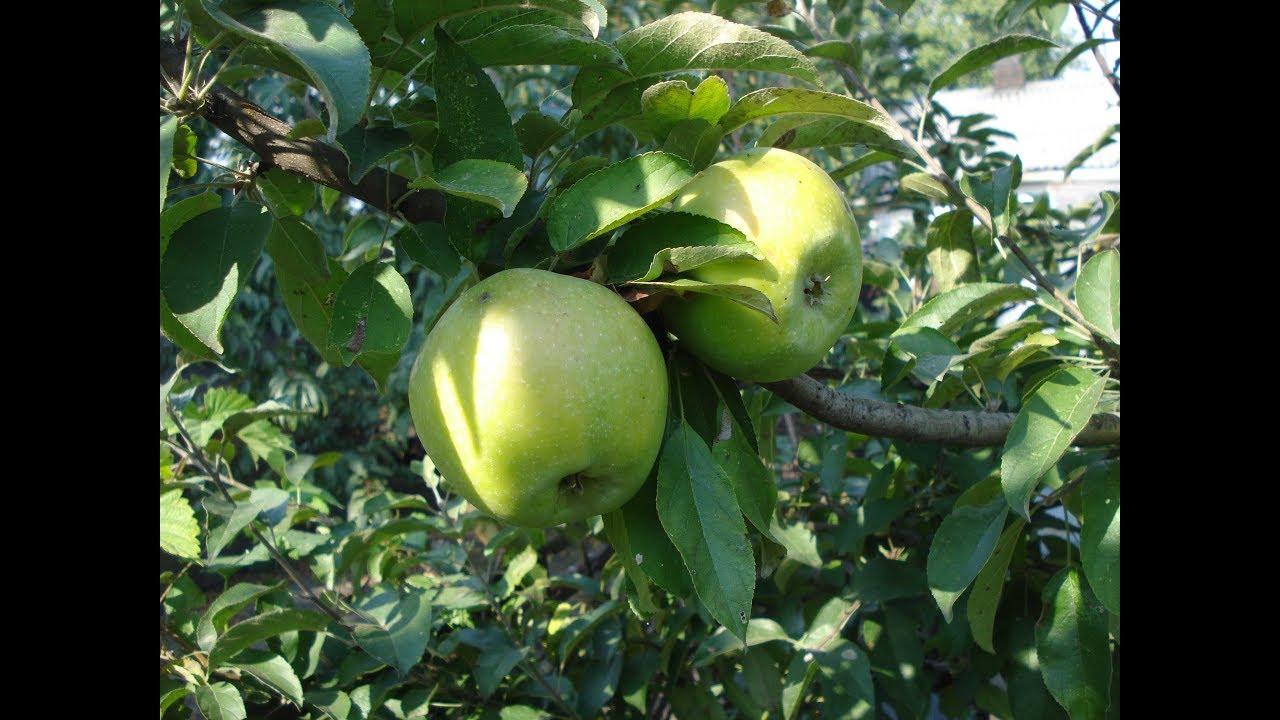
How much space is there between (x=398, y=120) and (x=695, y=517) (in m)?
0.48

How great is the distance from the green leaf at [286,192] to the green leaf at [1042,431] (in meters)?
0.78

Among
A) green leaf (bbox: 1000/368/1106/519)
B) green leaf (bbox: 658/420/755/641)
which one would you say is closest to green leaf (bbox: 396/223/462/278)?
green leaf (bbox: 658/420/755/641)

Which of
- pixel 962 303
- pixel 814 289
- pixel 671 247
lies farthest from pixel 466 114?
pixel 962 303

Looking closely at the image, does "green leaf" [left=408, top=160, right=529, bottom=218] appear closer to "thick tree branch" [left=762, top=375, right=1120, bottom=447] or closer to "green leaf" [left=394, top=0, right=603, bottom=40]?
"green leaf" [left=394, top=0, right=603, bottom=40]

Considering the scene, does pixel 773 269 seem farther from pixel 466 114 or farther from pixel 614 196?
pixel 466 114

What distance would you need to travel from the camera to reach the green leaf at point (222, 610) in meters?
1.17

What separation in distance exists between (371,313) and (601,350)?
0.67ft

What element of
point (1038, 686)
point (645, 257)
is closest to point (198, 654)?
point (645, 257)

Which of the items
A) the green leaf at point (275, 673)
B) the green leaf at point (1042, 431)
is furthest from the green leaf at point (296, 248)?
the green leaf at point (1042, 431)

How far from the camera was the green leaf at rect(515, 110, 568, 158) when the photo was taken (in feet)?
2.52

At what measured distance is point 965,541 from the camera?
0.98m

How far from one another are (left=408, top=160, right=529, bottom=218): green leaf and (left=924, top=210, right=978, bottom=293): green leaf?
91 cm

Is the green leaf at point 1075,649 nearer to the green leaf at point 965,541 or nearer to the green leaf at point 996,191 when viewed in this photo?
the green leaf at point 965,541
